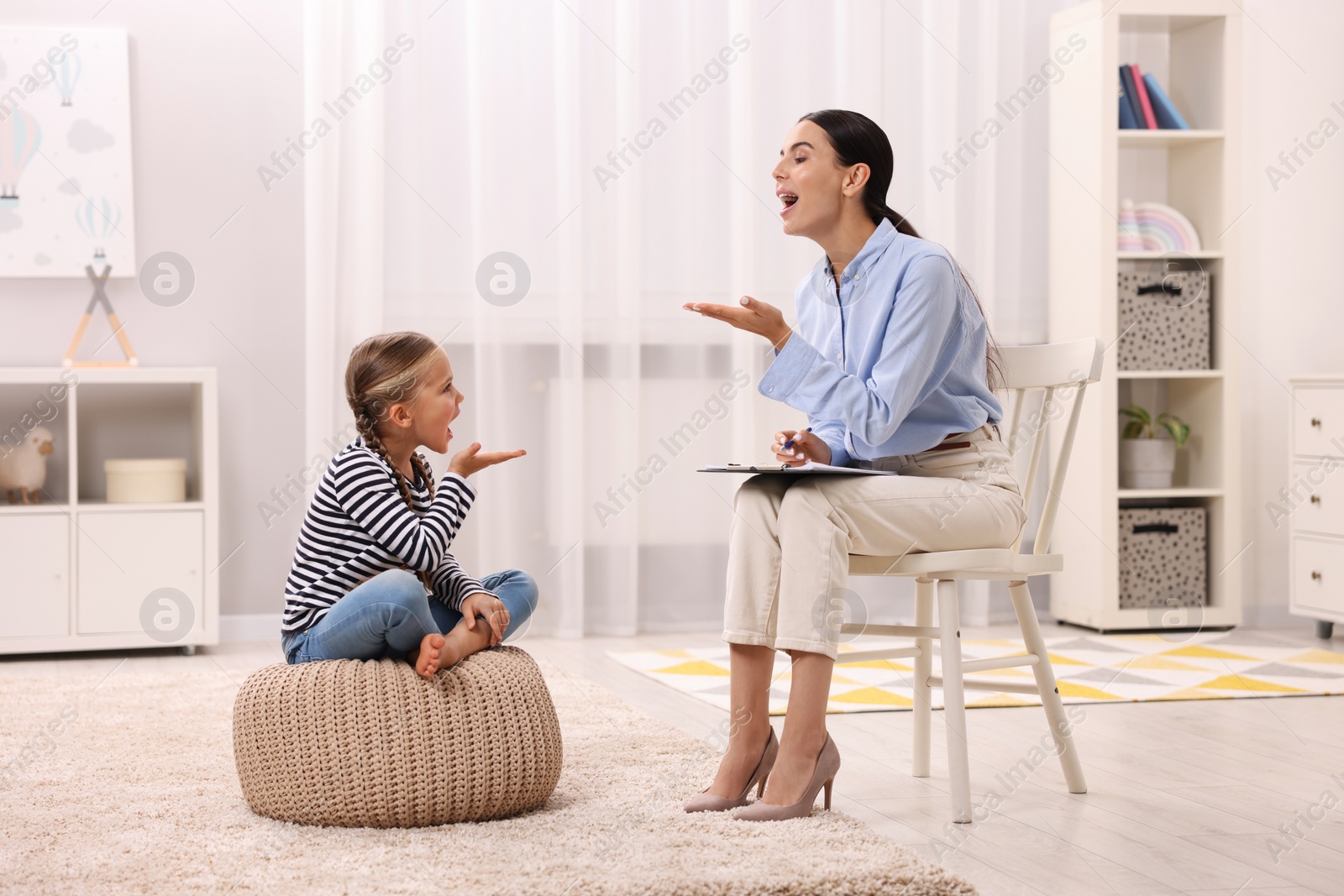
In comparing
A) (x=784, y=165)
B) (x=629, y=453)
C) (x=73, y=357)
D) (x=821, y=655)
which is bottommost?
(x=821, y=655)

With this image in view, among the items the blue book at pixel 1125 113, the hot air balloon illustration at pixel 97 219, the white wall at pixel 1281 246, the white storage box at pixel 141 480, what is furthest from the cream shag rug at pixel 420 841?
the white wall at pixel 1281 246

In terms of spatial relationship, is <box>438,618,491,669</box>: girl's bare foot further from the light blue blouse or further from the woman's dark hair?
the woman's dark hair

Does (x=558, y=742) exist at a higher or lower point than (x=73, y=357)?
lower

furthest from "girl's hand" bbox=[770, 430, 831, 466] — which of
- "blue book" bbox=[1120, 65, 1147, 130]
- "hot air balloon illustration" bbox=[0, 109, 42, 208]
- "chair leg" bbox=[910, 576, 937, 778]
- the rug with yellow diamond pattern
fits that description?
"hot air balloon illustration" bbox=[0, 109, 42, 208]

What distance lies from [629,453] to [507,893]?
89.7 inches

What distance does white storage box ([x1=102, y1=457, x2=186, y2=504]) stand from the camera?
3.19m

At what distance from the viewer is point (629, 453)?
357 cm

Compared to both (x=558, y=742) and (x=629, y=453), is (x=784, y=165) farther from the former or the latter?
(x=629, y=453)

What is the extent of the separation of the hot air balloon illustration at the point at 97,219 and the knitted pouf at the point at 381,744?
2.12 meters

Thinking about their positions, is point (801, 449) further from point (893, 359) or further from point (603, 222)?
point (603, 222)

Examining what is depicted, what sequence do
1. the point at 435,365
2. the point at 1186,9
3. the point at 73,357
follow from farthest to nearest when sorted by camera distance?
1. the point at 1186,9
2. the point at 73,357
3. the point at 435,365

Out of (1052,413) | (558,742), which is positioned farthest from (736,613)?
(1052,413)

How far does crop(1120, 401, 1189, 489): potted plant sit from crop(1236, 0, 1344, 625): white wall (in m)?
0.37

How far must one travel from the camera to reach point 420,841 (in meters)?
1.54
